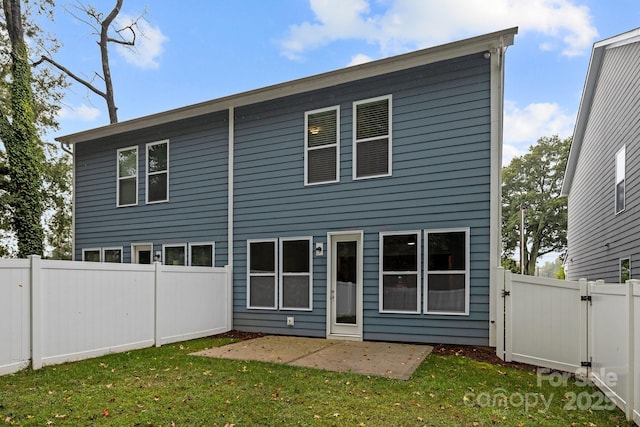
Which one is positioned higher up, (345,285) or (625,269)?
(625,269)

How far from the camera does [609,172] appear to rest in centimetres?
953

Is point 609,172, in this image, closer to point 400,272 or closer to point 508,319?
point 508,319

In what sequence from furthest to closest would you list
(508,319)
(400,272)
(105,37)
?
(105,37)
(400,272)
(508,319)

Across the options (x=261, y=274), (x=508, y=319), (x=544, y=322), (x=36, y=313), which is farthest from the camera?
(x=261, y=274)

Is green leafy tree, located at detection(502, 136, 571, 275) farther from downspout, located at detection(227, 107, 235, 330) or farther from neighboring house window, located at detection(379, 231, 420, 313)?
downspout, located at detection(227, 107, 235, 330)

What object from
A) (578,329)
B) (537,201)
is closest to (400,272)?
(578,329)

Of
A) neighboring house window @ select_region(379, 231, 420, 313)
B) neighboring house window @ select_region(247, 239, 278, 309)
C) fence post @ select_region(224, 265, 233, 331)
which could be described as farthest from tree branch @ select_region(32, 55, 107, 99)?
neighboring house window @ select_region(379, 231, 420, 313)

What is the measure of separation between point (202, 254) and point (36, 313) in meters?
4.14

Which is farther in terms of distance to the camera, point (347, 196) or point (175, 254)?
point (175, 254)

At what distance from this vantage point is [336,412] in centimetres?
373

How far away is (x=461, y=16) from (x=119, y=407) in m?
11.8

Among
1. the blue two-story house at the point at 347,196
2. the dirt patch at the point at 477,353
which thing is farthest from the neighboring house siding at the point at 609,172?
the dirt patch at the point at 477,353

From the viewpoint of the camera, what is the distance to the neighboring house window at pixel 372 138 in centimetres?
750

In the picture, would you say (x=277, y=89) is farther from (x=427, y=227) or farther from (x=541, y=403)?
(x=541, y=403)
